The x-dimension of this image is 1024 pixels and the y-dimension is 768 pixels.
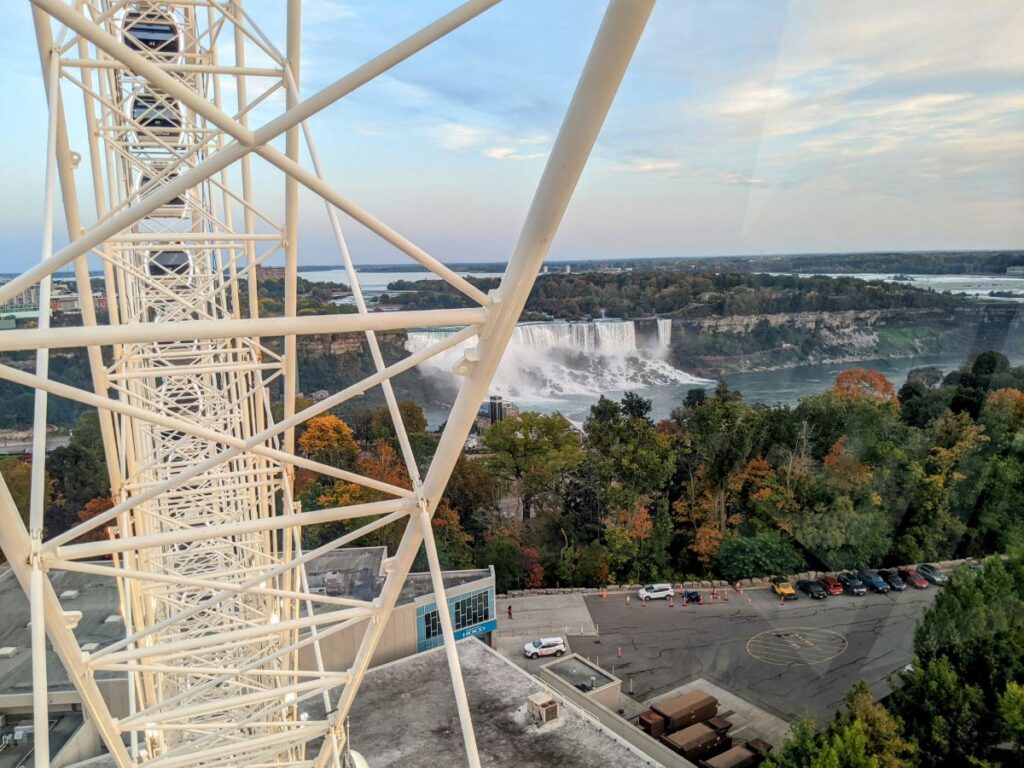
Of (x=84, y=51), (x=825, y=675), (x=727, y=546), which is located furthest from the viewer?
(x=727, y=546)

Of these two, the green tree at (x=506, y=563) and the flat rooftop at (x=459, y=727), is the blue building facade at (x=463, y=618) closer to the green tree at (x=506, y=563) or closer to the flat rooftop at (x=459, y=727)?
the flat rooftop at (x=459, y=727)

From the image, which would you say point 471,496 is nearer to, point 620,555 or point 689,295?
point 620,555

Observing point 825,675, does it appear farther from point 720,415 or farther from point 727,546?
point 720,415

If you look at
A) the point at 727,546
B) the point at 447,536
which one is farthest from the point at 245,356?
the point at 727,546

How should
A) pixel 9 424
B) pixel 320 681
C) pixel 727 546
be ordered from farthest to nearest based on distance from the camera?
pixel 9 424 → pixel 727 546 → pixel 320 681

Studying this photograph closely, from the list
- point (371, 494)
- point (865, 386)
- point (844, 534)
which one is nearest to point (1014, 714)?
point (844, 534)

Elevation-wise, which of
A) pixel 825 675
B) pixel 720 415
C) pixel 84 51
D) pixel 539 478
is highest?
pixel 84 51
